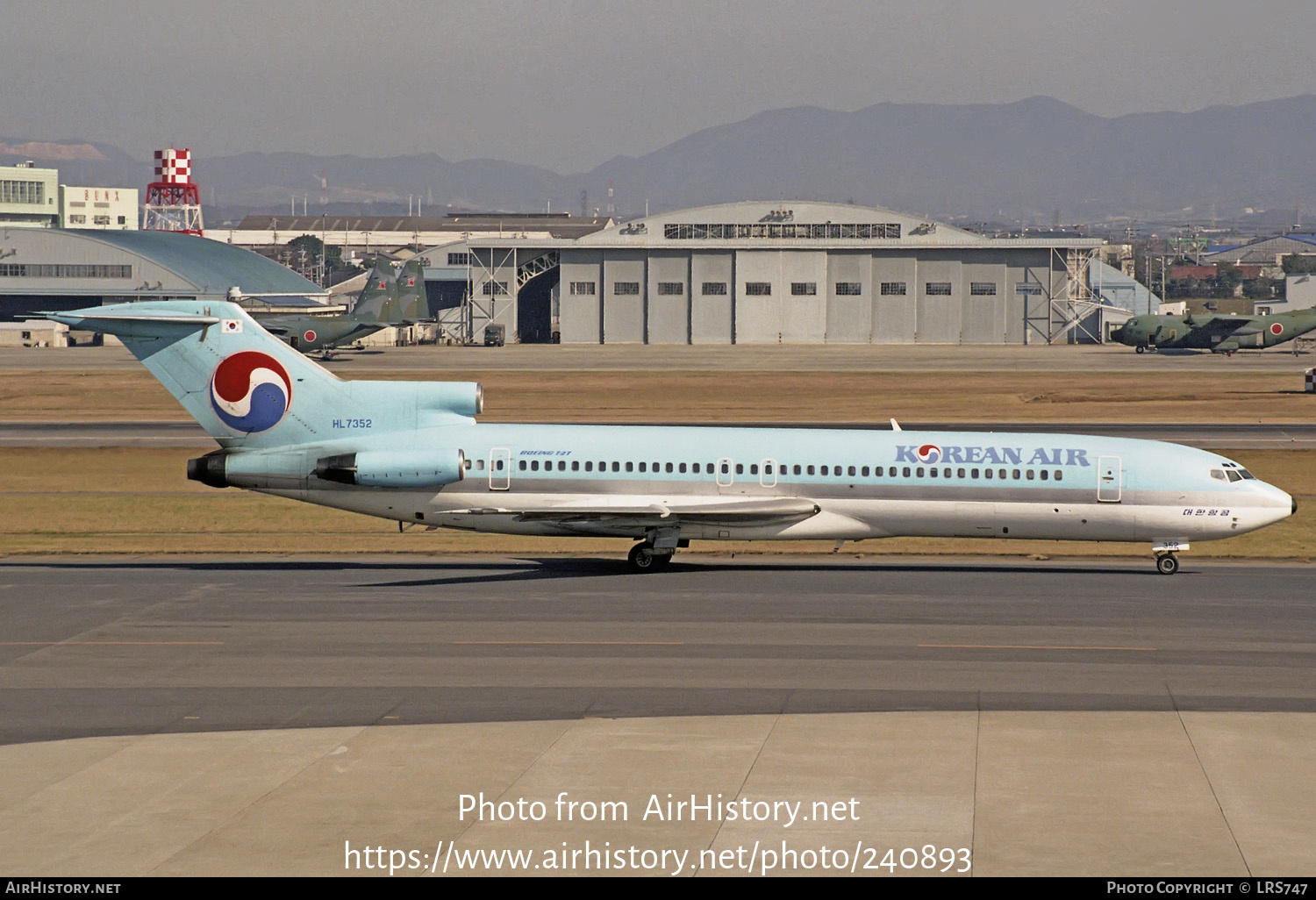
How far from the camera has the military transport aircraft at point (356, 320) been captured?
341 feet

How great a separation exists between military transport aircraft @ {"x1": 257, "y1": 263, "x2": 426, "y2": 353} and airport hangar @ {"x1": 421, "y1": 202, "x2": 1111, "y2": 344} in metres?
28.2

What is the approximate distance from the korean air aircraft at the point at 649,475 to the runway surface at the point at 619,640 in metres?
1.29

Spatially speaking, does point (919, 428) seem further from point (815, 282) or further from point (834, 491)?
point (815, 282)

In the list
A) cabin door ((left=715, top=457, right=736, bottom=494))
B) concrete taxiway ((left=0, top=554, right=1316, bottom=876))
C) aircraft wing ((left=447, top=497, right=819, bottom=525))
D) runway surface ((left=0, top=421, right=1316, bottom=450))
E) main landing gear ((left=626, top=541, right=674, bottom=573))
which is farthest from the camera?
runway surface ((left=0, top=421, right=1316, bottom=450))

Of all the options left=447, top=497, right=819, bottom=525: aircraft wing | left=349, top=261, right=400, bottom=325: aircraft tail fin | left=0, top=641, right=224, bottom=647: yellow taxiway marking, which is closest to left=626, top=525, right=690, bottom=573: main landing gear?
left=447, top=497, right=819, bottom=525: aircraft wing

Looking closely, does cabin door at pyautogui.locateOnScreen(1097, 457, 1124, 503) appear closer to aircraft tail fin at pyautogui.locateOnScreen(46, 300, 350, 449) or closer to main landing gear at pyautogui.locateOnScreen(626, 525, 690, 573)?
main landing gear at pyautogui.locateOnScreen(626, 525, 690, 573)

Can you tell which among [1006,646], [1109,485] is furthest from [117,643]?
[1109,485]

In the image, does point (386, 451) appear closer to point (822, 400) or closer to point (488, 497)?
point (488, 497)

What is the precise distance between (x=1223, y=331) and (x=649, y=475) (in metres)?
90.6

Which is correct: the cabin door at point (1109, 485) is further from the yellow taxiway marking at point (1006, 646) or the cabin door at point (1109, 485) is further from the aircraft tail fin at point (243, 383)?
the aircraft tail fin at point (243, 383)

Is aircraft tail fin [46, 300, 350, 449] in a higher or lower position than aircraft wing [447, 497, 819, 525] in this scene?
higher

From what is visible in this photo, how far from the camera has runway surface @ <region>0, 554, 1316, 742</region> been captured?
869 inches

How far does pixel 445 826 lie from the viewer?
52.8 ft

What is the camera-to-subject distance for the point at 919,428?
65.8 m
